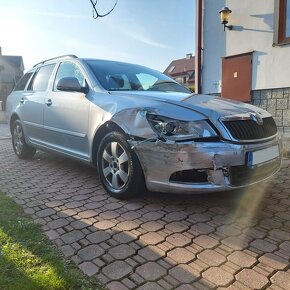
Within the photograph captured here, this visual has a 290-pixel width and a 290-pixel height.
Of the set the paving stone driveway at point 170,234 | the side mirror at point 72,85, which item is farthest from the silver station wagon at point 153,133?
the paving stone driveway at point 170,234

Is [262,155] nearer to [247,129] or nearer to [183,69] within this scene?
[247,129]

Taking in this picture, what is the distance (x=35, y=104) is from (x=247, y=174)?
362cm

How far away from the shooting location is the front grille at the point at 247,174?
304 cm

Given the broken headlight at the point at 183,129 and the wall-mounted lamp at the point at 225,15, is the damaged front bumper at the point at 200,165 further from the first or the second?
the wall-mounted lamp at the point at 225,15

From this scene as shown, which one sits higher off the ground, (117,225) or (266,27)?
(266,27)

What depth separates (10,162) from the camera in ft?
19.8

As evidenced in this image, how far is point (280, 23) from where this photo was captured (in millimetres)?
7504

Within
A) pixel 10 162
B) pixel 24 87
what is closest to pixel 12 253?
pixel 10 162

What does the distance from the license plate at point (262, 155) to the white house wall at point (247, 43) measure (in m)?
4.66

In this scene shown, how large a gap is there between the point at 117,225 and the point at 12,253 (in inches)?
36.0

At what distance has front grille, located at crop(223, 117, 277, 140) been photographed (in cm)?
308

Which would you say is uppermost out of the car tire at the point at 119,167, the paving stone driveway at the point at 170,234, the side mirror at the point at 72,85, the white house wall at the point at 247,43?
the white house wall at the point at 247,43

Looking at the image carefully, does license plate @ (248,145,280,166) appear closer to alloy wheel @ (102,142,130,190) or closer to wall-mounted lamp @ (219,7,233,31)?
alloy wheel @ (102,142,130,190)

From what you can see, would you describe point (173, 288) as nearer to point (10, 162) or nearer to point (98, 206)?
point (98, 206)
